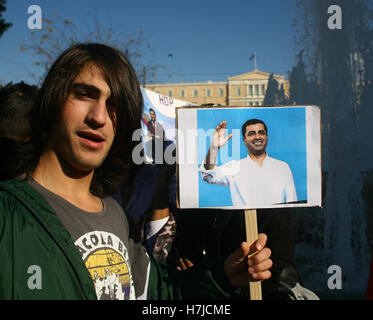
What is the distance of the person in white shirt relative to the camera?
1.68 meters

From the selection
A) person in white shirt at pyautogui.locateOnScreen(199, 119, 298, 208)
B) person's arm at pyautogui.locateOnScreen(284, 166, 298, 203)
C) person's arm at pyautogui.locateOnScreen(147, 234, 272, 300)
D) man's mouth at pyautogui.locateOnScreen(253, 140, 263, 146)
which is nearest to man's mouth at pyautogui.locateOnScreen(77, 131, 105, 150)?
person in white shirt at pyautogui.locateOnScreen(199, 119, 298, 208)

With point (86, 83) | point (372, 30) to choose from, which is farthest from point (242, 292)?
point (372, 30)

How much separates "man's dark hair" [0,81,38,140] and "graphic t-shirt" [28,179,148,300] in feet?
3.63

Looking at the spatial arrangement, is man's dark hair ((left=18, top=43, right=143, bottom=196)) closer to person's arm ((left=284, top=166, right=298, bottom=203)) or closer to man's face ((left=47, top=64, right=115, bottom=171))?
man's face ((left=47, top=64, right=115, bottom=171))

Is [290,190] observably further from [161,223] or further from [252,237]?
[161,223]

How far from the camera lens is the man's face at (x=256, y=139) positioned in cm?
172

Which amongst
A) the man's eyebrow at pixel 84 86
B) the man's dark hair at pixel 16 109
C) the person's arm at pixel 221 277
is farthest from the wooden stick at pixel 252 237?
the man's dark hair at pixel 16 109

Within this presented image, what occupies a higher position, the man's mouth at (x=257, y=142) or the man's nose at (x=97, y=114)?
the man's nose at (x=97, y=114)

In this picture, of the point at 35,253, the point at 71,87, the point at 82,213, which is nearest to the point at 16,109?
the point at 71,87

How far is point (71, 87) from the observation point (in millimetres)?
1360

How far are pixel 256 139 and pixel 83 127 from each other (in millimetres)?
871

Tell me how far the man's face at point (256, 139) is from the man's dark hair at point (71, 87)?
0.56m

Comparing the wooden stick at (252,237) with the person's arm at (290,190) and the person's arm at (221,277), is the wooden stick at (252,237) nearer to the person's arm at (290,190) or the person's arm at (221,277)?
the person's arm at (221,277)

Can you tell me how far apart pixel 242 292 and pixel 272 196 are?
487 mm
